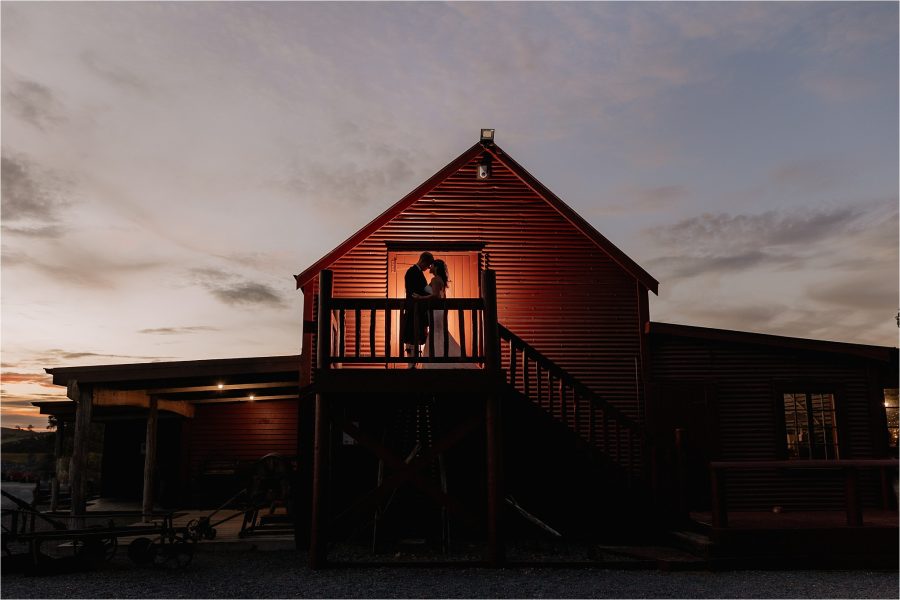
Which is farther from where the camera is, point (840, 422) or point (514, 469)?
point (840, 422)

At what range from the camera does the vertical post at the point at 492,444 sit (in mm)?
9469

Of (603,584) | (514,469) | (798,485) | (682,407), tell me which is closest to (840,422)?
(798,485)

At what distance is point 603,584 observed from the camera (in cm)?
870

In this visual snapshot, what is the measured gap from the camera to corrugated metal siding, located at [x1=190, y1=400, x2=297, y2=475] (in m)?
18.1

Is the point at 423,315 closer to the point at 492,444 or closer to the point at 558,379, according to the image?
the point at 492,444

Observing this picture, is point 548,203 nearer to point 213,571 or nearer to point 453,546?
point 453,546

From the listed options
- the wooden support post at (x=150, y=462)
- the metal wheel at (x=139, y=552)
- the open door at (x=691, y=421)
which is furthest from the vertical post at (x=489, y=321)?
the wooden support post at (x=150, y=462)

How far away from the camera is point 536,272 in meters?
14.3

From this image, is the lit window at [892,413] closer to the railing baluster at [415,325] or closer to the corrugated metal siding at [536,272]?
the corrugated metal siding at [536,272]

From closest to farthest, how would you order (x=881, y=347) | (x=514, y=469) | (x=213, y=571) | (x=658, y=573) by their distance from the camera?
(x=658, y=573), (x=213, y=571), (x=514, y=469), (x=881, y=347)

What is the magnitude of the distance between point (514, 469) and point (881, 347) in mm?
7269

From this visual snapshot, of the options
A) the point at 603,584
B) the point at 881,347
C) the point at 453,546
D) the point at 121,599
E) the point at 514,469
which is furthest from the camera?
the point at 881,347

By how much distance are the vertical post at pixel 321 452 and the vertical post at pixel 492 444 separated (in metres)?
2.10

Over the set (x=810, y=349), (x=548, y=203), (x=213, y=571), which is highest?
(x=548, y=203)
